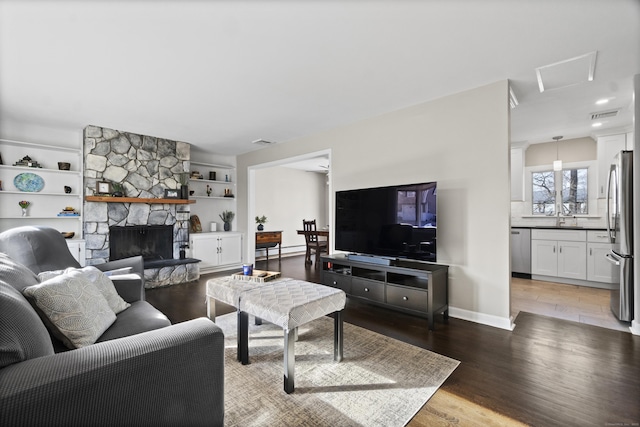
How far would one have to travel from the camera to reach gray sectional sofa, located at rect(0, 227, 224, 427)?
0.88 m

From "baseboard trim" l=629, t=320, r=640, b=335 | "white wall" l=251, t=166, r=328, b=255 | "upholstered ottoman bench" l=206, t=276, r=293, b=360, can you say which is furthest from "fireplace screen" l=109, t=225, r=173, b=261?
"baseboard trim" l=629, t=320, r=640, b=335

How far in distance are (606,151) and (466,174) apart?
132 inches

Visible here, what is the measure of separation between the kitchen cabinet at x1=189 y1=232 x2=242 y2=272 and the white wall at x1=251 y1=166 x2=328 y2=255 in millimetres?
1701

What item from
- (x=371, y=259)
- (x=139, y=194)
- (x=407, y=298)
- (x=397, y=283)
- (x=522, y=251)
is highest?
(x=139, y=194)

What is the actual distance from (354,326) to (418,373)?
0.94 m

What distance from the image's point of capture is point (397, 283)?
10.5 ft

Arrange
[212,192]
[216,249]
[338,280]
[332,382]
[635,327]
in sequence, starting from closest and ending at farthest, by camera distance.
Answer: [332,382] → [635,327] → [338,280] → [216,249] → [212,192]

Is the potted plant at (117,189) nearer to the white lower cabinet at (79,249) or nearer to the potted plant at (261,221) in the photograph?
the white lower cabinet at (79,249)

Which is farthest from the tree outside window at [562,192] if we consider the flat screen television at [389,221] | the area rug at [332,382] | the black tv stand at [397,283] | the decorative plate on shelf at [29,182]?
the decorative plate on shelf at [29,182]

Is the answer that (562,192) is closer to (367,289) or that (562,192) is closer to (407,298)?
(407,298)

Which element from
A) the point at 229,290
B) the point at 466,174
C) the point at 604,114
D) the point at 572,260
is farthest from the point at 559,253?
the point at 229,290

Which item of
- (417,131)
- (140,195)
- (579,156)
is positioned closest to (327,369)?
(417,131)

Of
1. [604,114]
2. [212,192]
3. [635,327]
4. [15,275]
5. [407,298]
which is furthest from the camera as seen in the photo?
[212,192]

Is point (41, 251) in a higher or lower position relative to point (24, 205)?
lower
